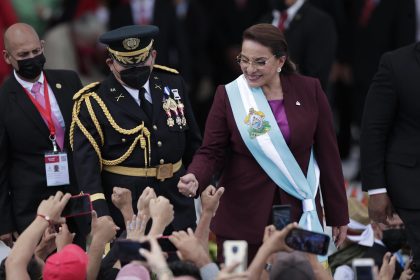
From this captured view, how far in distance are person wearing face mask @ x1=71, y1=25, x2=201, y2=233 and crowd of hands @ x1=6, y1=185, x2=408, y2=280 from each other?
55cm

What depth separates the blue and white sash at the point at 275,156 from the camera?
22.9 feet

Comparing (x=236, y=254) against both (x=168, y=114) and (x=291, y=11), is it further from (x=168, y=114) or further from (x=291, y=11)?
(x=291, y=11)

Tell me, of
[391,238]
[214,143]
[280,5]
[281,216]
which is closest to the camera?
[281,216]

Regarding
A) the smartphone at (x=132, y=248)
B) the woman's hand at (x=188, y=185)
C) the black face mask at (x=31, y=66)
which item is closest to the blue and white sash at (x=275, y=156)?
the woman's hand at (x=188, y=185)

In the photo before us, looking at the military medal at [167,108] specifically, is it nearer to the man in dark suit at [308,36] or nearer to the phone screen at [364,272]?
the man in dark suit at [308,36]

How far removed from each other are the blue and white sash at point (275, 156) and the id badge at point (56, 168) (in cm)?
116

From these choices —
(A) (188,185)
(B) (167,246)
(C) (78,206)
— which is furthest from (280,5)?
(C) (78,206)

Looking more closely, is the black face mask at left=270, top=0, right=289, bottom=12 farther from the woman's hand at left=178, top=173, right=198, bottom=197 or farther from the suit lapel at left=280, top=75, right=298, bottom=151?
the woman's hand at left=178, top=173, right=198, bottom=197

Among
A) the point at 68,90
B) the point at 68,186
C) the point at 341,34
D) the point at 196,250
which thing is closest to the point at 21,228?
the point at 68,186

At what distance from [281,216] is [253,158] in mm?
1044

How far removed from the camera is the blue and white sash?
6.98m

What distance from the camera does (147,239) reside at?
563 centimetres

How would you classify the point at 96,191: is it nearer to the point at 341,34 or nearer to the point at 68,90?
the point at 68,90

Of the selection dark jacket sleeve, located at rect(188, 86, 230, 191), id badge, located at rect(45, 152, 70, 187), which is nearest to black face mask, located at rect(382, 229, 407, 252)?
dark jacket sleeve, located at rect(188, 86, 230, 191)
